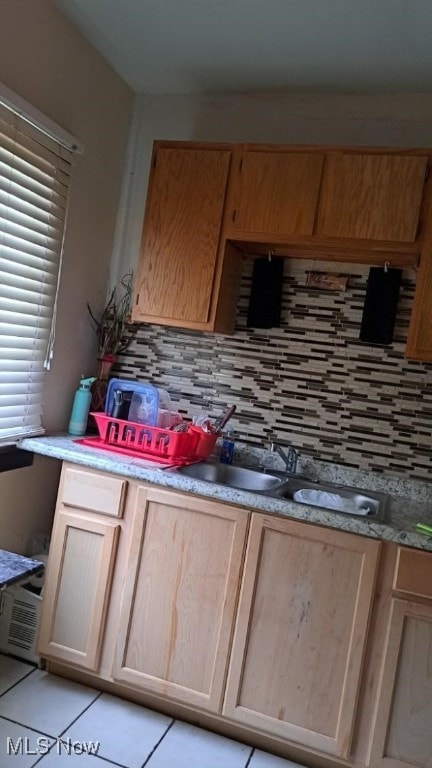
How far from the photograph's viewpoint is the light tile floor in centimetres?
173

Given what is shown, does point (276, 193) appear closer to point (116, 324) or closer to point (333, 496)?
point (116, 324)

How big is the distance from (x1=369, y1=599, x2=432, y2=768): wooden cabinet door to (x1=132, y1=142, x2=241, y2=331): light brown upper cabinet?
127 centimetres

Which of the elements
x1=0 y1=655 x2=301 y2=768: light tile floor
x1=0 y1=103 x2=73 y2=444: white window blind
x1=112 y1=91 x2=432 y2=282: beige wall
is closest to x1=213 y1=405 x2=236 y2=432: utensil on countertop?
x1=0 y1=103 x2=73 y2=444: white window blind

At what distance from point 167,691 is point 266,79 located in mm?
2416

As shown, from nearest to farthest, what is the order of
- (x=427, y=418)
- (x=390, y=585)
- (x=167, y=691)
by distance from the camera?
(x=390, y=585), (x=167, y=691), (x=427, y=418)

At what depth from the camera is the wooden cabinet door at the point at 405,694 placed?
170 centimetres

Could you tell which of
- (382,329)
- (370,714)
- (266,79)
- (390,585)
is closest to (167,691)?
(370,714)

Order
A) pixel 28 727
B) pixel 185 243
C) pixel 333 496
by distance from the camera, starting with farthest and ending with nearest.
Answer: pixel 185 243, pixel 333 496, pixel 28 727

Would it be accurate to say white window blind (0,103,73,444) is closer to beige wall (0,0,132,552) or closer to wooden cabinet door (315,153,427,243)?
beige wall (0,0,132,552)

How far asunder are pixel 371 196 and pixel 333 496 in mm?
1134

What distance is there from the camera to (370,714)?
1.76 m

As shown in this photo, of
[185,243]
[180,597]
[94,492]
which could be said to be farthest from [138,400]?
[180,597]

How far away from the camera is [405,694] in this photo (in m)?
1.72

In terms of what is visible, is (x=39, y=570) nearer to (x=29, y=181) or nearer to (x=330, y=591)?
(x=330, y=591)
